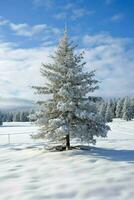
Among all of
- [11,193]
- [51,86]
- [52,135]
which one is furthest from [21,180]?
[51,86]

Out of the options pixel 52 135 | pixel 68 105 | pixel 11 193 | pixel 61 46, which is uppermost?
pixel 61 46

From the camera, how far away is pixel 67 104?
2209 cm

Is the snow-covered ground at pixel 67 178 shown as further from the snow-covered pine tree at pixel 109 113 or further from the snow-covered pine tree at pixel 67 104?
the snow-covered pine tree at pixel 109 113

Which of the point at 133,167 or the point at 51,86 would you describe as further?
the point at 51,86

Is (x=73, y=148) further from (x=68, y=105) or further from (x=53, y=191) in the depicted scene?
(x=53, y=191)

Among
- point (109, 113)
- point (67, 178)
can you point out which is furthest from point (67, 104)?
point (109, 113)

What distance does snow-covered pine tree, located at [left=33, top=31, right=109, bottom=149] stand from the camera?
875 inches

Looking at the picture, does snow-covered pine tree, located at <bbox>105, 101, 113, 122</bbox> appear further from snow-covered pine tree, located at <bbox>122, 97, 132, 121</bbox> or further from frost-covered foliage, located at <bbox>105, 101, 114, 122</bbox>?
snow-covered pine tree, located at <bbox>122, 97, 132, 121</bbox>

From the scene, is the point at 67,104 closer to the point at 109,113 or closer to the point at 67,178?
the point at 67,178

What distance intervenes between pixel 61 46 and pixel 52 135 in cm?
595

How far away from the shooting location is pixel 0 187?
44.2 ft

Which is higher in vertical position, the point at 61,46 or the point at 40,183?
the point at 61,46

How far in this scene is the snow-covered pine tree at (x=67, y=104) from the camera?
22234mm

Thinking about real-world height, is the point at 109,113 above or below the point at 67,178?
above
